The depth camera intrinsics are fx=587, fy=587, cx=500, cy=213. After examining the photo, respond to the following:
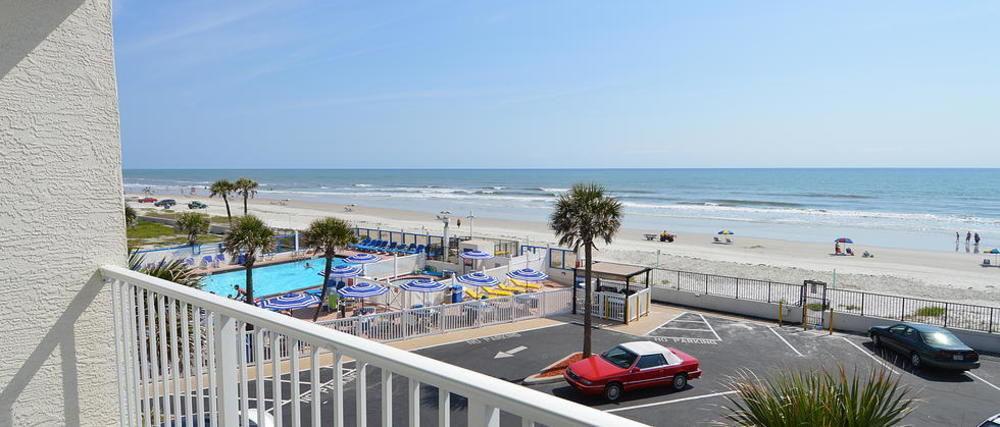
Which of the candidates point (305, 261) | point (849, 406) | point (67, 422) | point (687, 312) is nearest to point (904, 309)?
point (687, 312)

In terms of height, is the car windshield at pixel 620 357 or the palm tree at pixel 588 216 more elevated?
the palm tree at pixel 588 216

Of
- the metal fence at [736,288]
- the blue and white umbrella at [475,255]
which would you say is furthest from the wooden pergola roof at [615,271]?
the blue and white umbrella at [475,255]

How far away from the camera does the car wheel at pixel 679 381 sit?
12562 millimetres

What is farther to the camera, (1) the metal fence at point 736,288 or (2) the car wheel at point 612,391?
(1) the metal fence at point 736,288

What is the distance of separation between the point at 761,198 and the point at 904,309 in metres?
66.4

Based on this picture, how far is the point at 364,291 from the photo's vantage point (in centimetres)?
1806

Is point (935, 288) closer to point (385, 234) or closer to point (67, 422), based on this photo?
point (385, 234)

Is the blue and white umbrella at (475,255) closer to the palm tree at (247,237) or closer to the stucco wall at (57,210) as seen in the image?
the palm tree at (247,237)

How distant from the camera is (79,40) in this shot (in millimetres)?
3008

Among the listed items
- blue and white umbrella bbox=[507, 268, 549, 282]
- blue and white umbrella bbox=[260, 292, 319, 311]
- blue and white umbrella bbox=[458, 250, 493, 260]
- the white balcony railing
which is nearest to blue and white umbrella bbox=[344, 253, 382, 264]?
blue and white umbrella bbox=[458, 250, 493, 260]

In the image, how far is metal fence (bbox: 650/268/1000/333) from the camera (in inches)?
711

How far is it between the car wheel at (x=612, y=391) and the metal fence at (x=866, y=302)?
1014 cm

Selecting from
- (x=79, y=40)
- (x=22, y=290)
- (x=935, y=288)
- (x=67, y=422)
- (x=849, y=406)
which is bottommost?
(x=935, y=288)

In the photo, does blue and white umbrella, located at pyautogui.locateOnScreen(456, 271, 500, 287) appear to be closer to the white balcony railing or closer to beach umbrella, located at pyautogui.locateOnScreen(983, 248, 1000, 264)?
the white balcony railing
